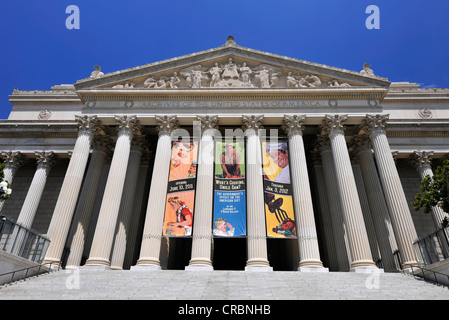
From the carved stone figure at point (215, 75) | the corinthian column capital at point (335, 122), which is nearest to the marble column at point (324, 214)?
the corinthian column capital at point (335, 122)

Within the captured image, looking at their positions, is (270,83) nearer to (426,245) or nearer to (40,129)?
(426,245)

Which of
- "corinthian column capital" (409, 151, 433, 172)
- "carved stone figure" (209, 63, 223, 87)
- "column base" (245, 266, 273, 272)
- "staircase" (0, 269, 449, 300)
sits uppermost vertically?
"carved stone figure" (209, 63, 223, 87)

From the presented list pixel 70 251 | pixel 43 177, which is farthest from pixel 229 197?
pixel 43 177

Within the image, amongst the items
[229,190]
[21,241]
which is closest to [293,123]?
[229,190]

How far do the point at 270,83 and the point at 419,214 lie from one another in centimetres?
1609

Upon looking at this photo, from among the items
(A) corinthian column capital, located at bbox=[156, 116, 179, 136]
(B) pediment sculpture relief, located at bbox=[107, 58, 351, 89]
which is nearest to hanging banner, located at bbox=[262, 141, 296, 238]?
(B) pediment sculpture relief, located at bbox=[107, 58, 351, 89]

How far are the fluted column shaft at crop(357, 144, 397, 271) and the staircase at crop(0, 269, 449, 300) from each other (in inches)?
215

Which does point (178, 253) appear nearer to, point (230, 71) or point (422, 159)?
point (230, 71)

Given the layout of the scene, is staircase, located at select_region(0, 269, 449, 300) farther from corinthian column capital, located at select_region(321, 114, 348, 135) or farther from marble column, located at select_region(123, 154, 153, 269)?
corinthian column capital, located at select_region(321, 114, 348, 135)

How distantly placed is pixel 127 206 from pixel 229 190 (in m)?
7.35

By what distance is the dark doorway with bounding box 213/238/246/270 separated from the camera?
25.4 m

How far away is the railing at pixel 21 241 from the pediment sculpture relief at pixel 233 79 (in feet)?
37.3

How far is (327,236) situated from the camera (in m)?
22.3

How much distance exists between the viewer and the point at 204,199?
18.5 meters
